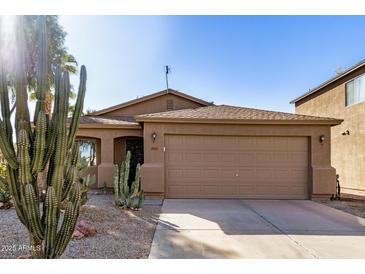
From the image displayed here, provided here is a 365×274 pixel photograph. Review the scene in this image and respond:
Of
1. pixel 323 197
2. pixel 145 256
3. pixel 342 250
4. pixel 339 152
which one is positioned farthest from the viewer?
pixel 339 152

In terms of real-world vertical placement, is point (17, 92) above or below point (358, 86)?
below

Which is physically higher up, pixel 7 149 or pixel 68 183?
pixel 7 149

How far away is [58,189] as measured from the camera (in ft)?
12.3

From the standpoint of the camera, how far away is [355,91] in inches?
525

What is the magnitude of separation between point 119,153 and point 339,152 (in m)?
11.5

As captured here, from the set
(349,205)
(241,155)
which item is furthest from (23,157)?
(349,205)

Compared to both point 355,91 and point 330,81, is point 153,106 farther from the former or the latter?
point 355,91

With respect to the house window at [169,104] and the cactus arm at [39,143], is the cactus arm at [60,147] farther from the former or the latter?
the house window at [169,104]

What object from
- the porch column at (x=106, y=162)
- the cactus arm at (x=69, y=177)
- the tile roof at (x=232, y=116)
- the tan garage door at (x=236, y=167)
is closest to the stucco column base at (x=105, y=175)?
the porch column at (x=106, y=162)

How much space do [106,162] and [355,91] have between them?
40.4ft
